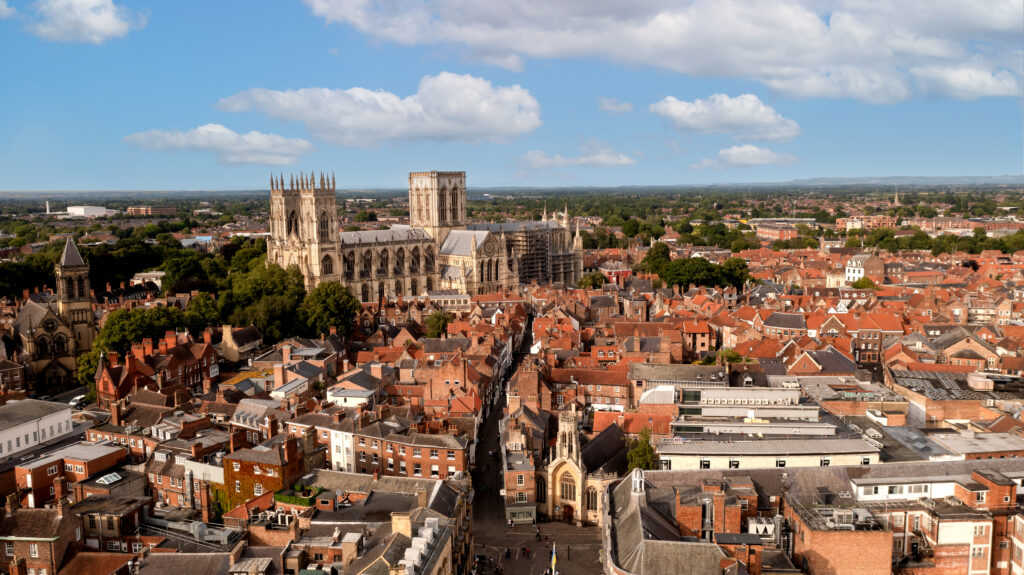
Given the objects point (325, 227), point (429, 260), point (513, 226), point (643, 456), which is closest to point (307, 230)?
point (325, 227)

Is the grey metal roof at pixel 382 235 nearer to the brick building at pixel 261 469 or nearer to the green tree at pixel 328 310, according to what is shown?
the green tree at pixel 328 310

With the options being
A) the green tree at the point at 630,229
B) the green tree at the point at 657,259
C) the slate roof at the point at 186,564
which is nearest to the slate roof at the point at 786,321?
the green tree at the point at 657,259

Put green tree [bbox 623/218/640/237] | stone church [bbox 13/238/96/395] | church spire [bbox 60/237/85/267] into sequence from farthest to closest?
green tree [bbox 623/218/640/237]
church spire [bbox 60/237/85/267]
stone church [bbox 13/238/96/395]

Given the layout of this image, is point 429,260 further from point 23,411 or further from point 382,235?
point 23,411

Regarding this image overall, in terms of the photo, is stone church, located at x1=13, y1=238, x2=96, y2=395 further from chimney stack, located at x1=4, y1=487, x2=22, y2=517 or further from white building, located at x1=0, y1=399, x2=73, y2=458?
chimney stack, located at x1=4, y1=487, x2=22, y2=517

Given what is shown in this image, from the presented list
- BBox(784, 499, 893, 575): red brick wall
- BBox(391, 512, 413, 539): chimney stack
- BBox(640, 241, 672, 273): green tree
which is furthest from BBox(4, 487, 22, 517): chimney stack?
BBox(640, 241, 672, 273): green tree

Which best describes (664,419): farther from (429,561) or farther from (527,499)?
(429,561)
